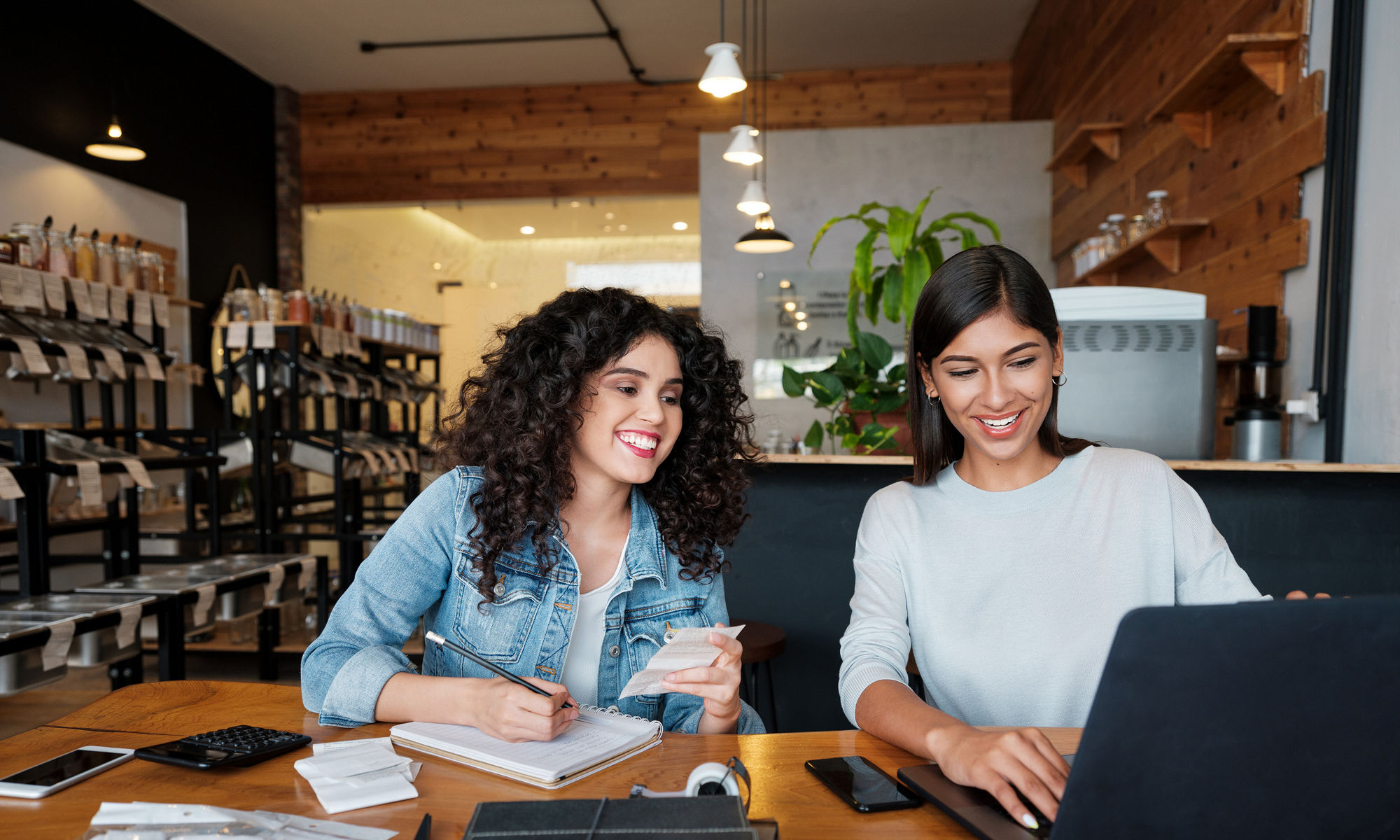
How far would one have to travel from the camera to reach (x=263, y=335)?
4461mm

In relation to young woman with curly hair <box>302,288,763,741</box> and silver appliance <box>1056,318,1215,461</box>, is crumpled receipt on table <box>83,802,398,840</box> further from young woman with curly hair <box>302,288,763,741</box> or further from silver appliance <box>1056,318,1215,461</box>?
silver appliance <box>1056,318,1215,461</box>

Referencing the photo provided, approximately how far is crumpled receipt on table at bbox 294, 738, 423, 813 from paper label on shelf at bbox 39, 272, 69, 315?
3.35 meters

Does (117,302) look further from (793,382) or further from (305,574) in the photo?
(793,382)

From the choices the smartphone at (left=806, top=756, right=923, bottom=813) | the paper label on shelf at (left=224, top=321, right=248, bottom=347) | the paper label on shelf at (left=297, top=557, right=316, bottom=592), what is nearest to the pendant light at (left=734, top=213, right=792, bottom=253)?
the paper label on shelf at (left=224, top=321, right=248, bottom=347)

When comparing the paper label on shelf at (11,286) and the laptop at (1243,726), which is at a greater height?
the paper label on shelf at (11,286)

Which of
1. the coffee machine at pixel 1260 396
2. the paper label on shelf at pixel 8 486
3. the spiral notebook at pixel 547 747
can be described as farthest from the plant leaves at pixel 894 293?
the paper label on shelf at pixel 8 486

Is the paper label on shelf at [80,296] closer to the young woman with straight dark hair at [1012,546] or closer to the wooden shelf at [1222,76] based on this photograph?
the young woman with straight dark hair at [1012,546]

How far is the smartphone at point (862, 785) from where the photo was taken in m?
0.93

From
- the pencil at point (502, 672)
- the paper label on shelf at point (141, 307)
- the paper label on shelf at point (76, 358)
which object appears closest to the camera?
the pencil at point (502, 672)

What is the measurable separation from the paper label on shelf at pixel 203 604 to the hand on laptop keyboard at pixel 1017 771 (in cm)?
278

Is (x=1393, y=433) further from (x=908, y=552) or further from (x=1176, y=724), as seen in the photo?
(x=1176, y=724)

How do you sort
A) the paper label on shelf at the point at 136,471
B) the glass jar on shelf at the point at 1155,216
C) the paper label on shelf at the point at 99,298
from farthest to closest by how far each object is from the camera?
the paper label on shelf at the point at 99,298 < the glass jar on shelf at the point at 1155,216 < the paper label on shelf at the point at 136,471

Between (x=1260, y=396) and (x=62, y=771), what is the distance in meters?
2.89

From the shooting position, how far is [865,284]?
307cm
